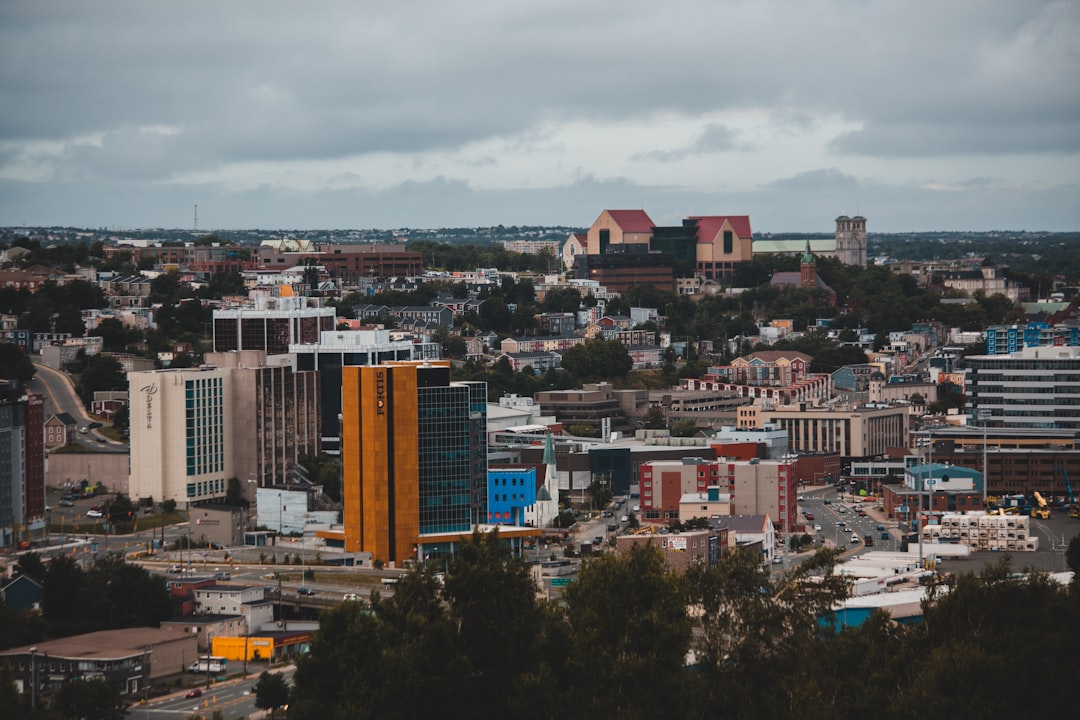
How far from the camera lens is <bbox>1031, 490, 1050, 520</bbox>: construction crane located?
1863 inches

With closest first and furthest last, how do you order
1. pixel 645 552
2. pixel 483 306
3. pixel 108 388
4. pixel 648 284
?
1. pixel 645 552
2. pixel 108 388
3. pixel 483 306
4. pixel 648 284

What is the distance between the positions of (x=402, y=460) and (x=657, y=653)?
55.6 ft

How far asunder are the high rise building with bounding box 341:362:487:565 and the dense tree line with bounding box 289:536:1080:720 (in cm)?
1507


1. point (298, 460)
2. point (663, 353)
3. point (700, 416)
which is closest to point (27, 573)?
point (298, 460)

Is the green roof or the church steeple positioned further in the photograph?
the green roof

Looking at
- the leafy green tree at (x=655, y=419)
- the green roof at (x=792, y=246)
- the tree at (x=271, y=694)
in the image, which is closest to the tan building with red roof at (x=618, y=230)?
the green roof at (x=792, y=246)

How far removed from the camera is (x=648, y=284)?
9150 centimetres

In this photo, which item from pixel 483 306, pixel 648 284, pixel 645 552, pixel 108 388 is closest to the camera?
pixel 645 552

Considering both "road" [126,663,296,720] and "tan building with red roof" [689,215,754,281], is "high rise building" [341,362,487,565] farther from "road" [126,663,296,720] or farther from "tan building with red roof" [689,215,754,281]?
"tan building with red roof" [689,215,754,281]

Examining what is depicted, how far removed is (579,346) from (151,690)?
43371mm

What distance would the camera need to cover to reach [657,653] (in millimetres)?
21828

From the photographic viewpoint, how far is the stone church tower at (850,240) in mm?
123188

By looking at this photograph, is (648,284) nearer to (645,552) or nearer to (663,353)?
(663,353)

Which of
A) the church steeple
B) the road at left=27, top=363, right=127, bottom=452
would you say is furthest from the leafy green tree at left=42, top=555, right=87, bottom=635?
the church steeple
